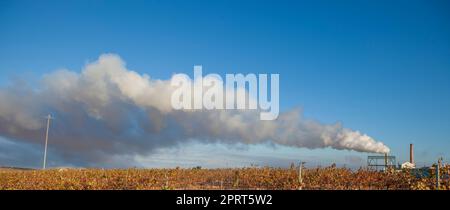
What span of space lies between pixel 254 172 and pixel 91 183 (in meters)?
10.9

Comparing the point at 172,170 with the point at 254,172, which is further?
the point at 172,170
